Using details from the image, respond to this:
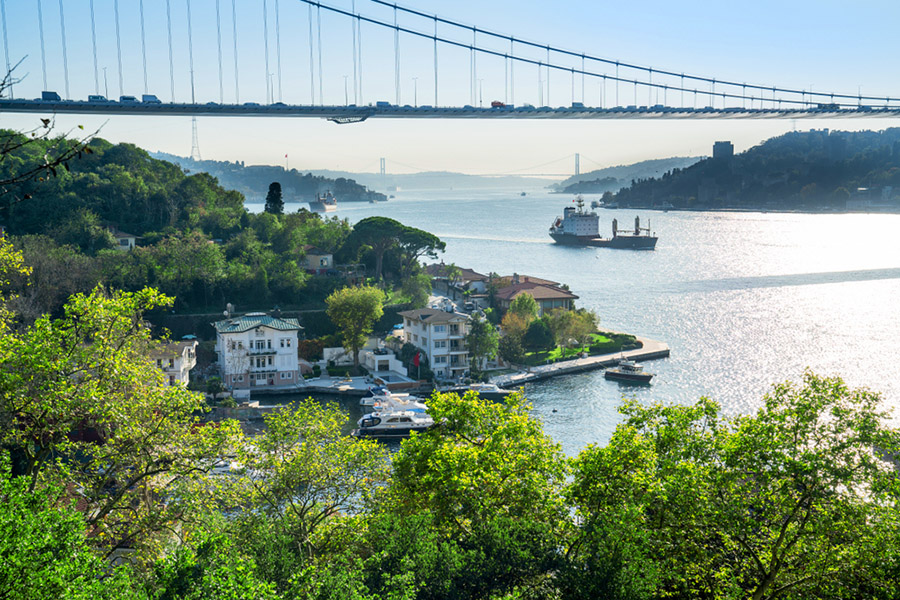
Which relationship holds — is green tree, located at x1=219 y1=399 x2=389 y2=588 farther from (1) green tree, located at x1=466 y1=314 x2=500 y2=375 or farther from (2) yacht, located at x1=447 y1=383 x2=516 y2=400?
(1) green tree, located at x1=466 y1=314 x2=500 y2=375

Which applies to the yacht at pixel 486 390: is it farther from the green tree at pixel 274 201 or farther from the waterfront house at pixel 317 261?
the green tree at pixel 274 201

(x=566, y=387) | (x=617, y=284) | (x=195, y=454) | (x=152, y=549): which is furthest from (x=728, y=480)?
(x=617, y=284)

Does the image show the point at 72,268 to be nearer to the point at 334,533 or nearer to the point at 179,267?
the point at 179,267

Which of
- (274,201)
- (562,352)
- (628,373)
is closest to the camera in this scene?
(628,373)

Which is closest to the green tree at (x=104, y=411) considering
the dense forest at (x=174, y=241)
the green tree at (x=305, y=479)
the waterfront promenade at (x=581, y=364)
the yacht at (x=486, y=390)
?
the green tree at (x=305, y=479)

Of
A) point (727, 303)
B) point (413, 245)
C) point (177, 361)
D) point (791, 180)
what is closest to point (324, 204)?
point (791, 180)

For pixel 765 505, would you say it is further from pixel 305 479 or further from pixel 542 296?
pixel 542 296
